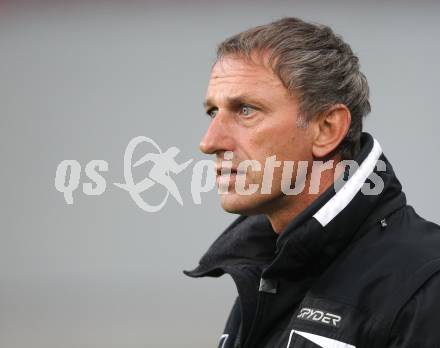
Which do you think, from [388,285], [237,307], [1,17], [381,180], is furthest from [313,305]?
[1,17]

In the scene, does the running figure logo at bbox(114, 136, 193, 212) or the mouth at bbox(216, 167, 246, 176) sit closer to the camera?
the mouth at bbox(216, 167, 246, 176)

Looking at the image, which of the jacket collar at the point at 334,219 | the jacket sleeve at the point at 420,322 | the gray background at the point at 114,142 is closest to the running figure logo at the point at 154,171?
the gray background at the point at 114,142

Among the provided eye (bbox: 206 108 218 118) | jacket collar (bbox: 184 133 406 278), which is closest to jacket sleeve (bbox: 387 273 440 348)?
jacket collar (bbox: 184 133 406 278)

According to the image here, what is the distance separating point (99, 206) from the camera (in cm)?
378

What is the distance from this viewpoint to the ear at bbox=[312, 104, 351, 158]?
1656 mm

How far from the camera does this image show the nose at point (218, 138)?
1620 mm

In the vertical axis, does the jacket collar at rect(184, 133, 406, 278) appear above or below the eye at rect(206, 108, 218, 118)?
below

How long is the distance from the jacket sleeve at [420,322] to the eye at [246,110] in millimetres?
490

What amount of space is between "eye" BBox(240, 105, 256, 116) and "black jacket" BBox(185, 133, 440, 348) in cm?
22

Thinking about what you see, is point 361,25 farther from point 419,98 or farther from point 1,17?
point 1,17

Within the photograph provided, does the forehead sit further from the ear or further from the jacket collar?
the jacket collar

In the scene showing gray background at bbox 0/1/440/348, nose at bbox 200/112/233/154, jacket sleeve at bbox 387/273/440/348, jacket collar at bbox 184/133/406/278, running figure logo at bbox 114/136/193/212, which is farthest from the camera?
gray background at bbox 0/1/440/348

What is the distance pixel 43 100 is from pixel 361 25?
147 cm

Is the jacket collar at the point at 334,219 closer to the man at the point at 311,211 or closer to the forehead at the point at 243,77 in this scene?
the man at the point at 311,211
